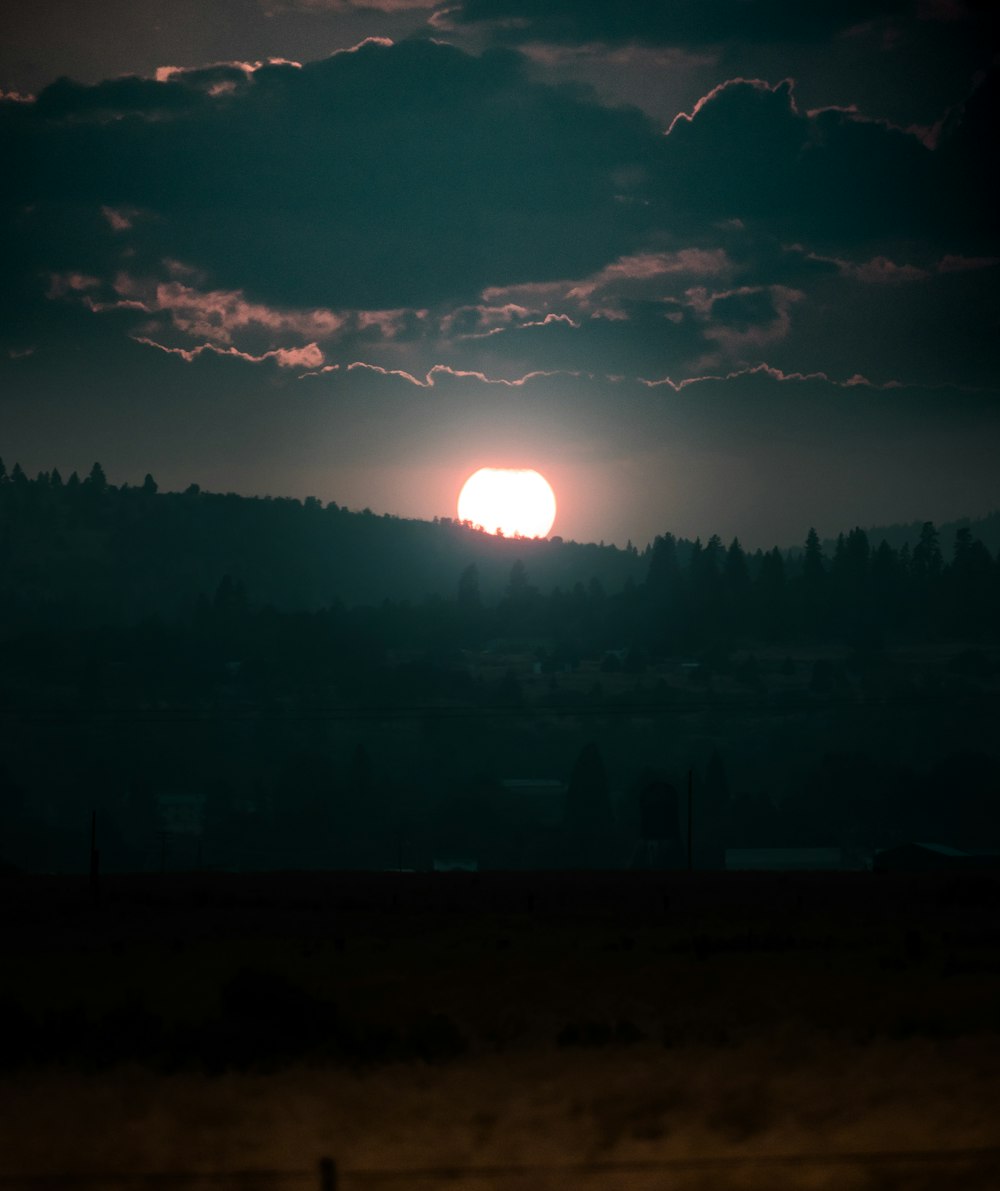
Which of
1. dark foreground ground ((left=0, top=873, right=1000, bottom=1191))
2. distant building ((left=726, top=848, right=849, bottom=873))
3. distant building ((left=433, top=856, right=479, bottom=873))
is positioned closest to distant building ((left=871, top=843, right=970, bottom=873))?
distant building ((left=726, top=848, right=849, bottom=873))

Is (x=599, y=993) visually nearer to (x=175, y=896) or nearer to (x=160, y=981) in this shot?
(x=160, y=981)

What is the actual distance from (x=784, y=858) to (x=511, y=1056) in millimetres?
158856

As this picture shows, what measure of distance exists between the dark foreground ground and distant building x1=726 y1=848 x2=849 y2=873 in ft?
421

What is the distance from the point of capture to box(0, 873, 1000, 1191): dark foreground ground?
700 inches

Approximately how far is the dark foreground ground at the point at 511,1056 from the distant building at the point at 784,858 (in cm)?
12827

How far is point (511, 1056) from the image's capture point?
2452 cm

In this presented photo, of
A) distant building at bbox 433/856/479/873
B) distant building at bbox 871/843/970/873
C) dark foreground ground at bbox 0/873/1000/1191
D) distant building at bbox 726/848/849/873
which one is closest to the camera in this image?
dark foreground ground at bbox 0/873/1000/1191

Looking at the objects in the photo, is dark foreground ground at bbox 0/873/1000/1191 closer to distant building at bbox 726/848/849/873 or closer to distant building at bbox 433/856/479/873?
distant building at bbox 726/848/849/873

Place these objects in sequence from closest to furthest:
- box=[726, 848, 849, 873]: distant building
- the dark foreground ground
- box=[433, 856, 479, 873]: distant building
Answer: the dark foreground ground → box=[726, 848, 849, 873]: distant building → box=[433, 856, 479, 873]: distant building

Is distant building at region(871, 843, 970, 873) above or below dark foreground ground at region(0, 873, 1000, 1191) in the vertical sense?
below

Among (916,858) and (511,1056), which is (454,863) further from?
(511,1056)

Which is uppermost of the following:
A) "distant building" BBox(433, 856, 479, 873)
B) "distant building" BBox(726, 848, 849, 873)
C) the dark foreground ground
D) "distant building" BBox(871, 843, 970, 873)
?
the dark foreground ground

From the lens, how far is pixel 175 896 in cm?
6550

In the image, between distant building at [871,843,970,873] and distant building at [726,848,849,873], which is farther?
distant building at [726,848,849,873]
